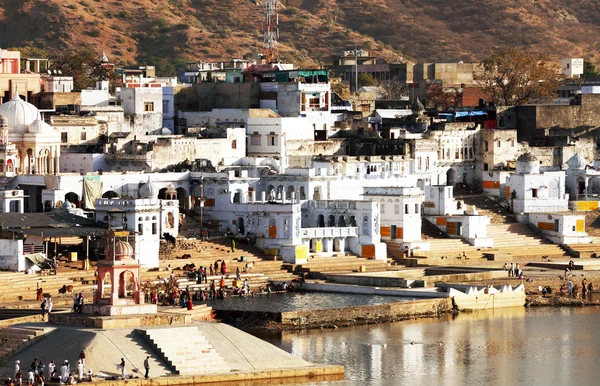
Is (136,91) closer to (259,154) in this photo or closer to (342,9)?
(259,154)

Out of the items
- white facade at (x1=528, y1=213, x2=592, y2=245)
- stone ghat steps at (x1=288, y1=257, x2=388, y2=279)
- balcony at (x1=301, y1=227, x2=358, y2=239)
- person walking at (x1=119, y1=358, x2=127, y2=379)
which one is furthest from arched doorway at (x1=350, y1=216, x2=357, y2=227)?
person walking at (x1=119, y1=358, x2=127, y2=379)

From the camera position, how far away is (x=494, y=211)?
279ft

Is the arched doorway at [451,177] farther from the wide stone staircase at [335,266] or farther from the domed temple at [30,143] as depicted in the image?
the domed temple at [30,143]

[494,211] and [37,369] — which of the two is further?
[494,211]

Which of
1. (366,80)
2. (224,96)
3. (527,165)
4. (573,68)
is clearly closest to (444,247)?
(527,165)

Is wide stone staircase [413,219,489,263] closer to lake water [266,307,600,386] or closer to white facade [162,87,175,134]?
lake water [266,307,600,386]

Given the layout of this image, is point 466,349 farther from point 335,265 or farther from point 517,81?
point 517,81

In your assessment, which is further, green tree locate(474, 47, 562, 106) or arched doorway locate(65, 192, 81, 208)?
green tree locate(474, 47, 562, 106)

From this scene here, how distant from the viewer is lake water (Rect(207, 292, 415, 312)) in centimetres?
6394

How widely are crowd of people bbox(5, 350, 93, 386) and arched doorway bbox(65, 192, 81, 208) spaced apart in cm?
2348

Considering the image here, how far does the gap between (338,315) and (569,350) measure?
7503 millimetres

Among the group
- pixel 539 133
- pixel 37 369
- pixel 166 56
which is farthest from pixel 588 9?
pixel 37 369

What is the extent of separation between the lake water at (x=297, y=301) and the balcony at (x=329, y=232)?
6.23m

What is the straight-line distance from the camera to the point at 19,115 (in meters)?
77.1
